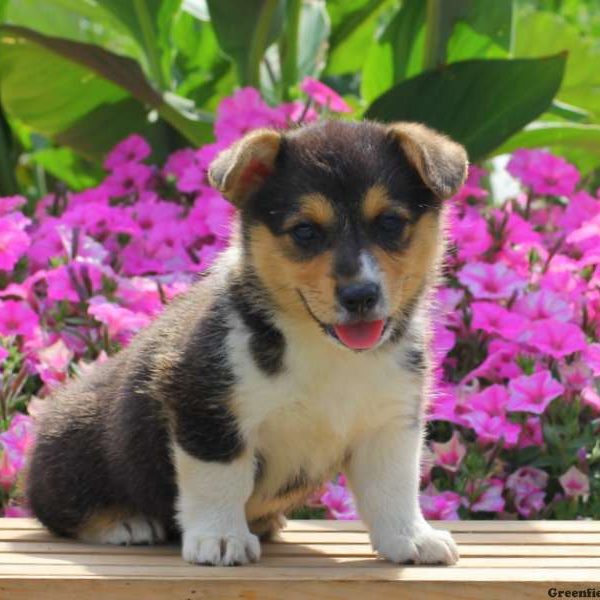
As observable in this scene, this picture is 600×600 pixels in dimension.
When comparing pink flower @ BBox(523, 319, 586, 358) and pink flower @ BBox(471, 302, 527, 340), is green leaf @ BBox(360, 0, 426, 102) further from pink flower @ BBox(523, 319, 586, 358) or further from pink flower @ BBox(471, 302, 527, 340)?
pink flower @ BBox(523, 319, 586, 358)

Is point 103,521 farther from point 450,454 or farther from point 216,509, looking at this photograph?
point 450,454

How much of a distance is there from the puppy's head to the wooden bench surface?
0.65 metres

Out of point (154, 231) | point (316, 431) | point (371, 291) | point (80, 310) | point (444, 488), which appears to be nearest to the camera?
point (371, 291)

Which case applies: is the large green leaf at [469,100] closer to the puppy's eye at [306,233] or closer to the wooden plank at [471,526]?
the wooden plank at [471,526]

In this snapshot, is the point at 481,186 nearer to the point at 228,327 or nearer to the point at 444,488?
the point at 444,488

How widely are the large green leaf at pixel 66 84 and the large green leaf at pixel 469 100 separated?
3.28 ft

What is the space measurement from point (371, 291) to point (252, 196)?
0.56 m

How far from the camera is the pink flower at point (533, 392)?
5191 mm

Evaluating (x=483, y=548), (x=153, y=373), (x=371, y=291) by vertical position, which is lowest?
(x=483, y=548)

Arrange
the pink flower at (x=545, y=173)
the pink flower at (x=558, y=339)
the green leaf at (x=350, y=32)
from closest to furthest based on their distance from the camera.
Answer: the pink flower at (x=558, y=339) < the pink flower at (x=545, y=173) < the green leaf at (x=350, y=32)

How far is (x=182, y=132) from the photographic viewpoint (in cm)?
722

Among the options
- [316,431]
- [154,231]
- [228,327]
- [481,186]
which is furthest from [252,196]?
[481,186]

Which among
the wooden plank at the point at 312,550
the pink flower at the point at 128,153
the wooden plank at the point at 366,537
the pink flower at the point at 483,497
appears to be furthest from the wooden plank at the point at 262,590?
the pink flower at the point at 128,153

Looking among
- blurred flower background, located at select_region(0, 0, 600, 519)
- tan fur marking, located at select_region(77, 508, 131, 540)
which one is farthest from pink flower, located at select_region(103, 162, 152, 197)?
tan fur marking, located at select_region(77, 508, 131, 540)
